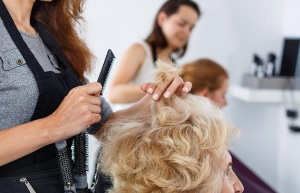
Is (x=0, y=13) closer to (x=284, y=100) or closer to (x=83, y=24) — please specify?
(x=83, y=24)

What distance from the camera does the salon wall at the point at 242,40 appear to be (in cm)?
272

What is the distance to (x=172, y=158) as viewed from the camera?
35.5 inches

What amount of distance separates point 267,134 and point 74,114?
230cm

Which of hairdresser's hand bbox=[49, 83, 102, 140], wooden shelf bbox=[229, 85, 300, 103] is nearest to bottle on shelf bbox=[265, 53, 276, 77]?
wooden shelf bbox=[229, 85, 300, 103]

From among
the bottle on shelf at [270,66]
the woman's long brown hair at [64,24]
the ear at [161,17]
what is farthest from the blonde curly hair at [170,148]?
the bottle on shelf at [270,66]

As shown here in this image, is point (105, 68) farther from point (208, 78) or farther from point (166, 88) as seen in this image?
point (208, 78)

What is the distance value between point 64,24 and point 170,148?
512 millimetres

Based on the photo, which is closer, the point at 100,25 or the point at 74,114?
the point at 74,114

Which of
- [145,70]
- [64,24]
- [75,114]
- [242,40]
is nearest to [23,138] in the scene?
[75,114]

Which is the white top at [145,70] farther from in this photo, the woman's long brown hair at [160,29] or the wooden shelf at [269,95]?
the wooden shelf at [269,95]

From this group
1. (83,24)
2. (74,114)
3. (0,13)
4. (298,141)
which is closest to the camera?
(74,114)

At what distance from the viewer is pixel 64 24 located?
1.21 m

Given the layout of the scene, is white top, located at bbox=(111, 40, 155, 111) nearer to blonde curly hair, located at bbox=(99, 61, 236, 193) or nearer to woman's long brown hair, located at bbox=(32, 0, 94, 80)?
woman's long brown hair, located at bbox=(32, 0, 94, 80)

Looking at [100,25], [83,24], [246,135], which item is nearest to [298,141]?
[246,135]
